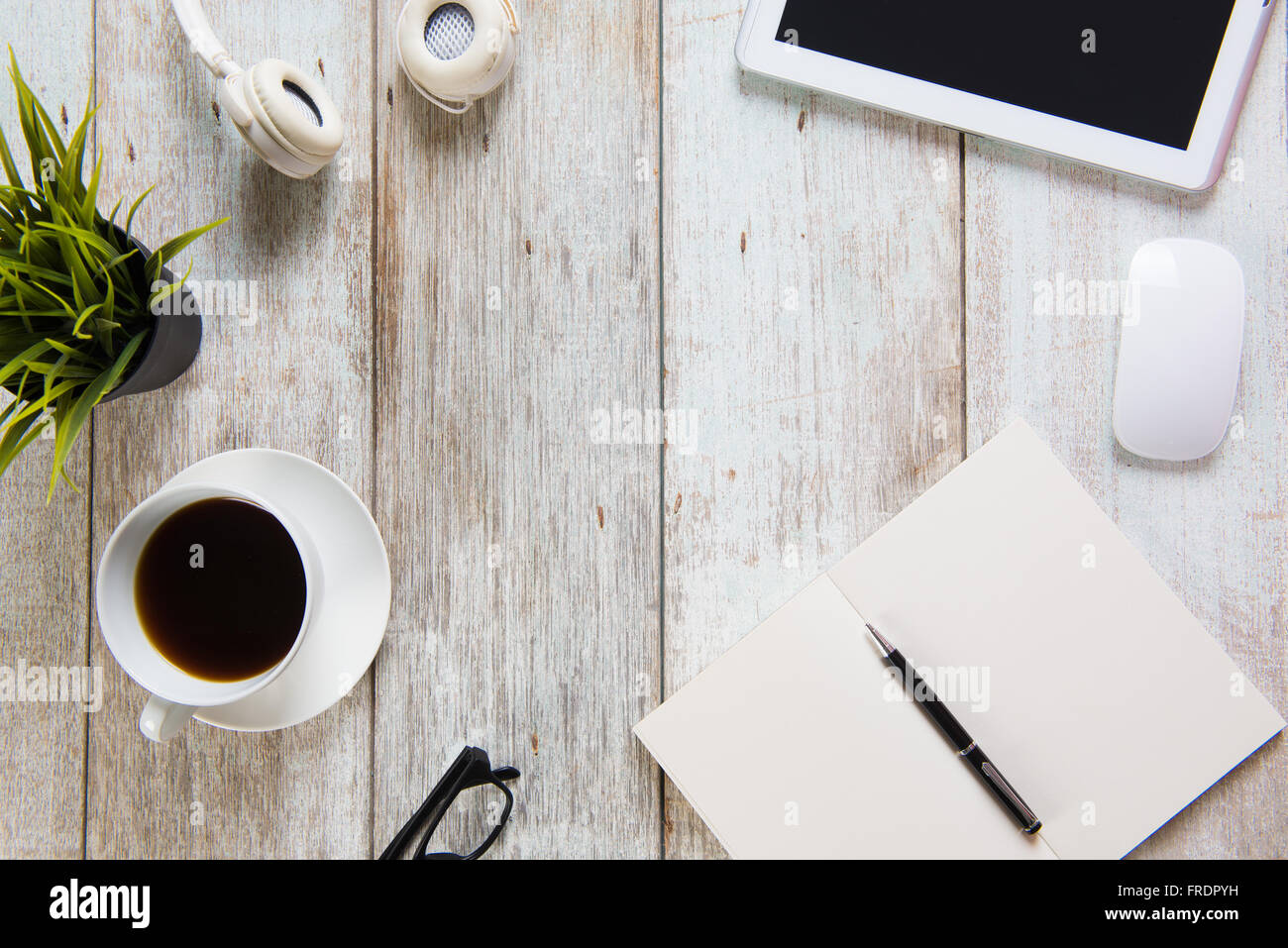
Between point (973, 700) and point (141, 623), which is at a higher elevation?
point (141, 623)

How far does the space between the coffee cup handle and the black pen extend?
51cm

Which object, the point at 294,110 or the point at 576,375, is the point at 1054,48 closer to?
the point at 576,375

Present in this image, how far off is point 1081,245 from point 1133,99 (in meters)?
0.12

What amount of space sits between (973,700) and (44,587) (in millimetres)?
779

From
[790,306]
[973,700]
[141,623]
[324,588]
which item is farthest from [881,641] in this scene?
[141,623]

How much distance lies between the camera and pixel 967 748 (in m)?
0.65

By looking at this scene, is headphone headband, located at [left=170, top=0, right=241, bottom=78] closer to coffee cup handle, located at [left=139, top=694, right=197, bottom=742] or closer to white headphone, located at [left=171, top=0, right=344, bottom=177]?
white headphone, located at [left=171, top=0, right=344, bottom=177]

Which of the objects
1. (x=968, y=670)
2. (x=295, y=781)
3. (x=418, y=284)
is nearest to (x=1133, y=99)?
(x=968, y=670)

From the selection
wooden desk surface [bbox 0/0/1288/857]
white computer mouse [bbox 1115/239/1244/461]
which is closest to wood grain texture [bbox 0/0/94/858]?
wooden desk surface [bbox 0/0/1288/857]

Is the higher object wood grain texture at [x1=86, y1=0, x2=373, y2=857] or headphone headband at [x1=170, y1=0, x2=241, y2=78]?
headphone headband at [x1=170, y1=0, x2=241, y2=78]

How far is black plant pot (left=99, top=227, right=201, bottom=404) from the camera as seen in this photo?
608 millimetres

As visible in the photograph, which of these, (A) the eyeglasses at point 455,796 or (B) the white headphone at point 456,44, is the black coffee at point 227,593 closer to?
(A) the eyeglasses at point 455,796
